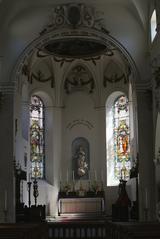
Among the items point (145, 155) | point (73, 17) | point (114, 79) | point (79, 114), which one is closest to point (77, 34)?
point (73, 17)

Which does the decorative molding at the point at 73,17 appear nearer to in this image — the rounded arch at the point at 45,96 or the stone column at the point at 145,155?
the stone column at the point at 145,155

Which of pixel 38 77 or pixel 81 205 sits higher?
pixel 38 77

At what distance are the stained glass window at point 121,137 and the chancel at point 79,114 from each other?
6cm

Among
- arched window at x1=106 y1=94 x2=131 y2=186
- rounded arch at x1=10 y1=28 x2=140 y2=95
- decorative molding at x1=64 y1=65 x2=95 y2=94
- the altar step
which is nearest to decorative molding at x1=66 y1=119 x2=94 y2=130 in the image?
arched window at x1=106 y1=94 x2=131 y2=186

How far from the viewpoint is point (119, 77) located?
92.7 ft

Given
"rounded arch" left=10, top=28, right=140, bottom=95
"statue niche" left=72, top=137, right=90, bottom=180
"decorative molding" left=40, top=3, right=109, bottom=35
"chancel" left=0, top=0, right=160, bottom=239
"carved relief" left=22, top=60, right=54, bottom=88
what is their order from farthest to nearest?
1. "statue niche" left=72, top=137, right=90, bottom=180
2. "carved relief" left=22, top=60, right=54, bottom=88
3. "rounded arch" left=10, top=28, right=140, bottom=95
4. "decorative molding" left=40, top=3, right=109, bottom=35
5. "chancel" left=0, top=0, right=160, bottom=239

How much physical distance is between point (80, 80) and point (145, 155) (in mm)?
10784

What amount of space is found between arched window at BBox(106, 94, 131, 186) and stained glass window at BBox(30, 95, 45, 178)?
3.72 metres

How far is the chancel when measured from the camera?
19109 millimetres

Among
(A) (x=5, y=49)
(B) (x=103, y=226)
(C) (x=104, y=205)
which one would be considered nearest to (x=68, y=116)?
(C) (x=104, y=205)

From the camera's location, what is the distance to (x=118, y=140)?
2839cm

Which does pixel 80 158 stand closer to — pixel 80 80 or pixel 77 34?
pixel 80 80

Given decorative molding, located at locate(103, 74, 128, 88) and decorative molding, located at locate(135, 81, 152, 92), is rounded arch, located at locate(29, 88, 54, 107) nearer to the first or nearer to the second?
decorative molding, located at locate(103, 74, 128, 88)

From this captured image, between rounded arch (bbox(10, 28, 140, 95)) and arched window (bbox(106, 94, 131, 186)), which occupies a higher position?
rounded arch (bbox(10, 28, 140, 95))
